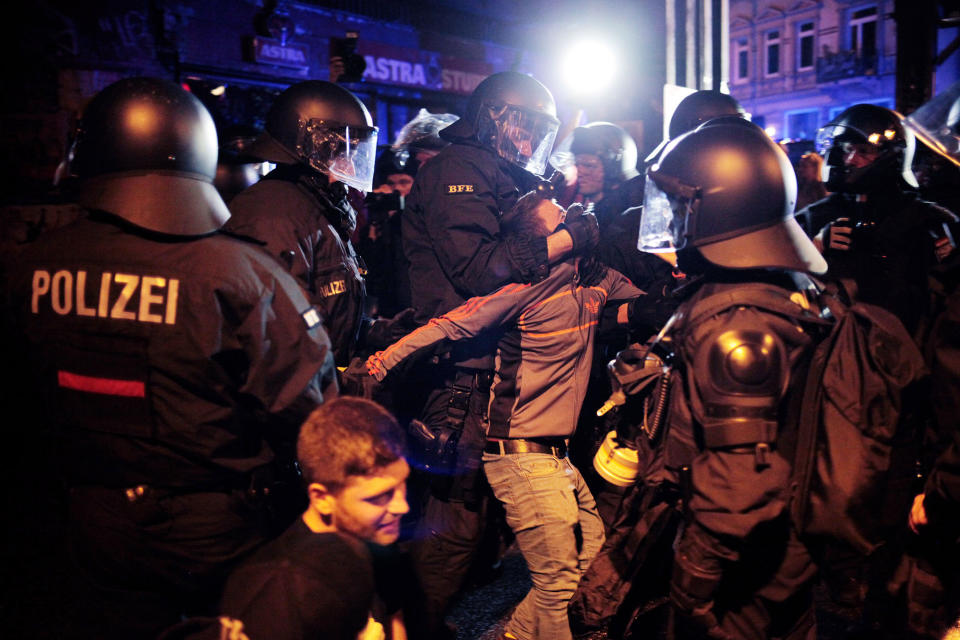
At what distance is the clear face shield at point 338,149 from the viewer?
3330 millimetres

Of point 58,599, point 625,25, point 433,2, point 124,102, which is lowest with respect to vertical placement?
point 58,599

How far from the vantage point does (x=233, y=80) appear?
918cm

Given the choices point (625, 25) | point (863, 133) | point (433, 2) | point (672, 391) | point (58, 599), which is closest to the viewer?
point (672, 391)

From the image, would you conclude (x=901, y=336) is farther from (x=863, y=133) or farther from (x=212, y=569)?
(x=863, y=133)

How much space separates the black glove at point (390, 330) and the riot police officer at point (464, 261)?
68 mm

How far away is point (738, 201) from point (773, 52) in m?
45.2

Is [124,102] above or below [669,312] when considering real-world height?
above

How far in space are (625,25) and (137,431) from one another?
5548 mm

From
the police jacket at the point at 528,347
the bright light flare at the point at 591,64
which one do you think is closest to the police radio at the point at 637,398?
the police jacket at the point at 528,347

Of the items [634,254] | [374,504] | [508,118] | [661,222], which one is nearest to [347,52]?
[508,118]

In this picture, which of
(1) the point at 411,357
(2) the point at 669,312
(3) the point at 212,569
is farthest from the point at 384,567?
(2) the point at 669,312

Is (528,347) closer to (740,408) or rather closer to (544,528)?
(544,528)

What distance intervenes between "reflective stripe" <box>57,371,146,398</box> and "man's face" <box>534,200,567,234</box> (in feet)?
6.03

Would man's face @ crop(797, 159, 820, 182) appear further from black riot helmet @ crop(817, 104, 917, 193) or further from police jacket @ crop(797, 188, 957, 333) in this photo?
police jacket @ crop(797, 188, 957, 333)
